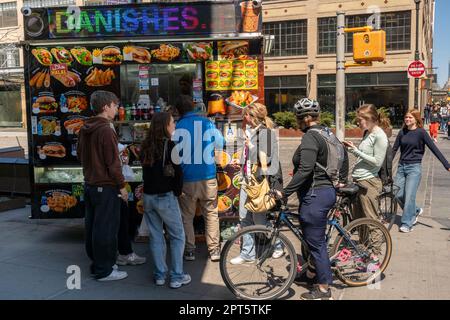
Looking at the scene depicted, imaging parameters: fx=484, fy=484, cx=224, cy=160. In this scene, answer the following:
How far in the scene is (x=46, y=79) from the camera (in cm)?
623

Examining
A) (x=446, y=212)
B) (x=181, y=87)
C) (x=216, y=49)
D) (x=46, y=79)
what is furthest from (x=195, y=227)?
(x=446, y=212)

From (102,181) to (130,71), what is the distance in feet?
7.00

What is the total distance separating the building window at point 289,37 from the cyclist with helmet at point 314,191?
2935cm

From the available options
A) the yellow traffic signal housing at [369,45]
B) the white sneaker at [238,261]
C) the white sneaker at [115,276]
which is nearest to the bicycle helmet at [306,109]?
the white sneaker at [238,261]

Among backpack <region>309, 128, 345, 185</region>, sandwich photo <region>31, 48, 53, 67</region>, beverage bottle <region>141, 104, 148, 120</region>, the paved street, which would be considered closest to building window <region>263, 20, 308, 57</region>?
the paved street

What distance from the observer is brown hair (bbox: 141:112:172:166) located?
15.3ft

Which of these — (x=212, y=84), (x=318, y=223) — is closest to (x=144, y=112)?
(x=212, y=84)

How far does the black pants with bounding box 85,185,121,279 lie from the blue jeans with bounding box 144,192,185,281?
0.34 metres

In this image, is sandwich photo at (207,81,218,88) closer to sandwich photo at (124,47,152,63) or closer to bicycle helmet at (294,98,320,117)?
sandwich photo at (124,47,152,63)

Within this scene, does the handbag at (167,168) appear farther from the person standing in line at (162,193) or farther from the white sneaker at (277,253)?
the white sneaker at (277,253)

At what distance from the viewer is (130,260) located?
5488 mm

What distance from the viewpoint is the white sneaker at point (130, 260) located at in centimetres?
548
